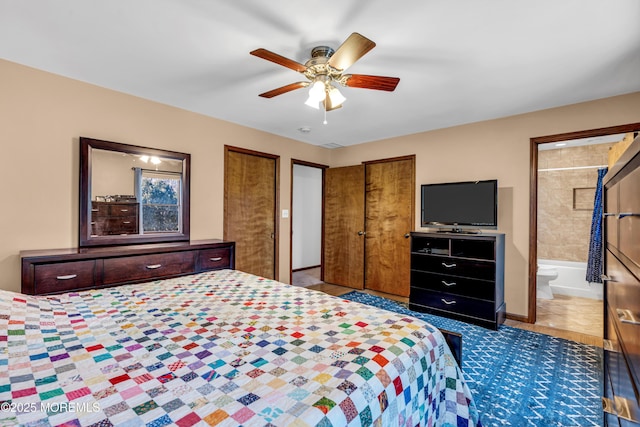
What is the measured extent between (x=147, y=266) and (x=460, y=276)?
10.8ft

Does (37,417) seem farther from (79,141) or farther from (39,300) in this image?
(79,141)

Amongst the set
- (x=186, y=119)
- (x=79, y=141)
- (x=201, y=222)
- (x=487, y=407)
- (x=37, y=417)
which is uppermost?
(x=186, y=119)

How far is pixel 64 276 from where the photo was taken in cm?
216

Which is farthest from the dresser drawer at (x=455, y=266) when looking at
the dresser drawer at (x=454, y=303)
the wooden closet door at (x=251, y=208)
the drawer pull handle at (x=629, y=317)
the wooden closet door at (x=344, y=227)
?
the drawer pull handle at (x=629, y=317)

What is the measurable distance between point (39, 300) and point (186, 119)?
A: 7.72 feet

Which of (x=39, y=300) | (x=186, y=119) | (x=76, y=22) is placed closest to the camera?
(x=39, y=300)

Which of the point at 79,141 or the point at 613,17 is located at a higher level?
the point at 613,17

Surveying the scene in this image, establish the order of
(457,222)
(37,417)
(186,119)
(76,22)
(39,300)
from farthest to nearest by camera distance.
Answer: (457,222), (186,119), (76,22), (39,300), (37,417)

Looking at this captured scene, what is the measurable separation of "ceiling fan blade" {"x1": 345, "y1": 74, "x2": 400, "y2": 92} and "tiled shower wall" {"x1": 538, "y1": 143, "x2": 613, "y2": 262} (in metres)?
4.55

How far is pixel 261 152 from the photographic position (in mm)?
4156

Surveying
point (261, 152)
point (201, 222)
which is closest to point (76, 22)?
point (201, 222)

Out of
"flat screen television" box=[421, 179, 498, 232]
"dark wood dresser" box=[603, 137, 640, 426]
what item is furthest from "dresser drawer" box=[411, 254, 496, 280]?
"dark wood dresser" box=[603, 137, 640, 426]

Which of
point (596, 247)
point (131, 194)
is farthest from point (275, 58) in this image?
point (596, 247)

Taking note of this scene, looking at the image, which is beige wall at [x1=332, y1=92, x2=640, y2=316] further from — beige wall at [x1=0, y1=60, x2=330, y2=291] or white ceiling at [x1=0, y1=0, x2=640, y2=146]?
beige wall at [x1=0, y1=60, x2=330, y2=291]
